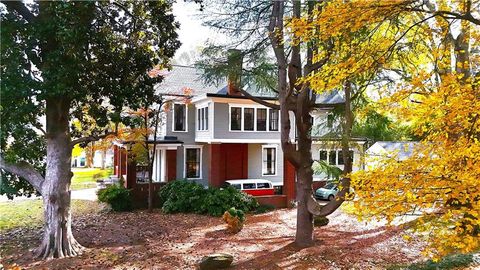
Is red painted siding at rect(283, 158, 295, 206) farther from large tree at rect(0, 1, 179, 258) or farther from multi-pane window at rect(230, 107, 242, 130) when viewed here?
large tree at rect(0, 1, 179, 258)

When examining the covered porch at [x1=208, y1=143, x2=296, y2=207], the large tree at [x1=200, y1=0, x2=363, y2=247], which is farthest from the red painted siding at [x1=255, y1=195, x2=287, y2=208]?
the large tree at [x1=200, y1=0, x2=363, y2=247]

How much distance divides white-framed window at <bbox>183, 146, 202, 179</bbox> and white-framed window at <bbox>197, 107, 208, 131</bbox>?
1.61m

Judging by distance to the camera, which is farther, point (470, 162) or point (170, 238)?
point (170, 238)

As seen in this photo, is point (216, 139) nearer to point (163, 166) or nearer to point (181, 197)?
point (181, 197)

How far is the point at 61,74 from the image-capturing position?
944 centimetres

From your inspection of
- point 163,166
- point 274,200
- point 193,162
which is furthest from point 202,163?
point 274,200

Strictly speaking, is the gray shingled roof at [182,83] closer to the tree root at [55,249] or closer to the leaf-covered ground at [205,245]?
the leaf-covered ground at [205,245]

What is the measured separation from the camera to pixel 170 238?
1282 cm

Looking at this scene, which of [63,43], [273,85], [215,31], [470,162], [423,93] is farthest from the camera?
[273,85]

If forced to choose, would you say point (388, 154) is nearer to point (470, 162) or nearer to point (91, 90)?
point (470, 162)

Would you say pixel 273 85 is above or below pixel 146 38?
below

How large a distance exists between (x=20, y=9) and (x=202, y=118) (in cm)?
1306

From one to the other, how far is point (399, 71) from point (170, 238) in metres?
9.59

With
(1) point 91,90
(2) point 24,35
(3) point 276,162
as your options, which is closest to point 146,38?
(1) point 91,90
